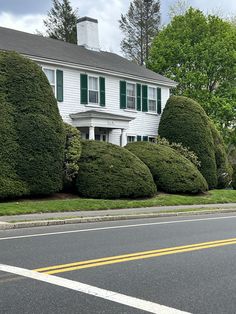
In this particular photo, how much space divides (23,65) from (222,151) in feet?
48.5

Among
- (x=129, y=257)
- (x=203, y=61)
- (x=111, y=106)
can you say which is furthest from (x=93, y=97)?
(x=129, y=257)

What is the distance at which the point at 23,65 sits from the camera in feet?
60.1

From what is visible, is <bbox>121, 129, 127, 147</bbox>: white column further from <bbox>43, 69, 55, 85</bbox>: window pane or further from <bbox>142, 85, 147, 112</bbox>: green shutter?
<bbox>43, 69, 55, 85</bbox>: window pane

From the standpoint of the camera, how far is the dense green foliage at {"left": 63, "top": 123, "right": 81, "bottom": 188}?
18984mm

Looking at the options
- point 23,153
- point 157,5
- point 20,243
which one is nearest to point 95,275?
point 20,243

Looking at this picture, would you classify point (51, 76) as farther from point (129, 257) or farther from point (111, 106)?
point (129, 257)

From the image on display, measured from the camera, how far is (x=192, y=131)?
27.3 m

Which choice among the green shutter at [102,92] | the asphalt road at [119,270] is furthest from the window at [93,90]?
the asphalt road at [119,270]

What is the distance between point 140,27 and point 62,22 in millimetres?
8601

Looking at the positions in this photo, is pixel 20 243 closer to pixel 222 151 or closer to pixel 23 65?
pixel 23 65

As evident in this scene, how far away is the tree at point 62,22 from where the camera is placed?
53.1m

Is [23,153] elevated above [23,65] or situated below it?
below

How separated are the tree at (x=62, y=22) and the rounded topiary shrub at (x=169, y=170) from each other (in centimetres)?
3248

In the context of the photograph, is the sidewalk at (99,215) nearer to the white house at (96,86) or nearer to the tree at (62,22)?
the white house at (96,86)
